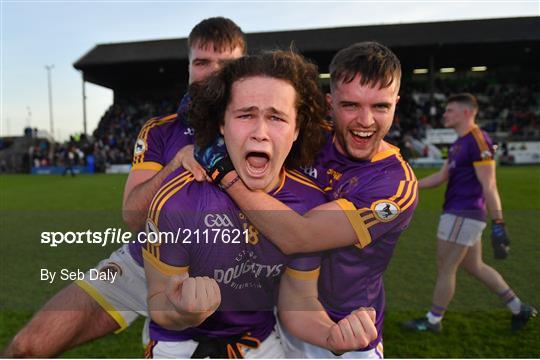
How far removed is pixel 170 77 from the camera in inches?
1416

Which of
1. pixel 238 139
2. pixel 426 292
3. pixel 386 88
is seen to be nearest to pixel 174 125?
pixel 238 139

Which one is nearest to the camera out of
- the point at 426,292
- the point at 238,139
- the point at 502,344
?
the point at 238,139

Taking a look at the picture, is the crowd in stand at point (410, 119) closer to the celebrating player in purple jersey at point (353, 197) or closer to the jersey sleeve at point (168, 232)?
the celebrating player in purple jersey at point (353, 197)

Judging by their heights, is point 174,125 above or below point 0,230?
above

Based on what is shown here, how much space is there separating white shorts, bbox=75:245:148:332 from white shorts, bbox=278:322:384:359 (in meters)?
1.03

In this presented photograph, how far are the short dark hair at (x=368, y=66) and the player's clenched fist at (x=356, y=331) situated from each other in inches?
41.4

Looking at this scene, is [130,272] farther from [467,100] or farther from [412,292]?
[467,100]

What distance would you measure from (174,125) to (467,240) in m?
3.13

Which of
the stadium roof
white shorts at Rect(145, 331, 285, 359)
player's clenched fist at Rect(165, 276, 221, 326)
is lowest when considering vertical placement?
white shorts at Rect(145, 331, 285, 359)

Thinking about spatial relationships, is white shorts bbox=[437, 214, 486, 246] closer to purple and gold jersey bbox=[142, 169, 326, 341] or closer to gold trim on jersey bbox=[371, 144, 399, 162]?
gold trim on jersey bbox=[371, 144, 399, 162]

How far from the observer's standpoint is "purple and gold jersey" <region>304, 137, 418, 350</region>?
2.07 m

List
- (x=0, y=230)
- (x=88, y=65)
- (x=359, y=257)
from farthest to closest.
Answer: (x=88, y=65) → (x=0, y=230) → (x=359, y=257)

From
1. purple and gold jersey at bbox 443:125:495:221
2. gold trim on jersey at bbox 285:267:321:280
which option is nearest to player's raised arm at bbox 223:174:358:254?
gold trim on jersey at bbox 285:267:321:280

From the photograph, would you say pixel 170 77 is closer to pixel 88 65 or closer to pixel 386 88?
pixel 88 65
